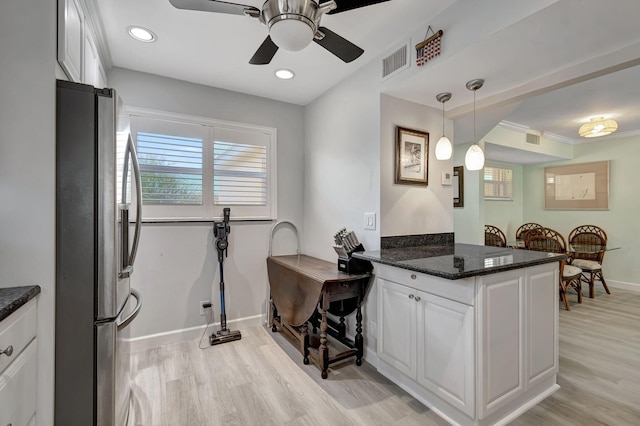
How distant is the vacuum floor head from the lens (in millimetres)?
2787

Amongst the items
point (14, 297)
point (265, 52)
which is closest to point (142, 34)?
point (265, 52)

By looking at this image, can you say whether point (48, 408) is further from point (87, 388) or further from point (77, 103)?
point (77, 103)

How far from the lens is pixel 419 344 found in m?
1.91

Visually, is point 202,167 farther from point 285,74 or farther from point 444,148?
point 444,148

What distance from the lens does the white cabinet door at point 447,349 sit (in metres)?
1.63

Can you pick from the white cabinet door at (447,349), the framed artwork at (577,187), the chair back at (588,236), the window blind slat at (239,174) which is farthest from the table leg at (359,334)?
the framed artwork at (577,187)

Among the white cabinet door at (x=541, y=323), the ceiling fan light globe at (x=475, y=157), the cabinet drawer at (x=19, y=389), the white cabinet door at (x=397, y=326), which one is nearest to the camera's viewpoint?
the cabinet drawer at (x=19, y=389)

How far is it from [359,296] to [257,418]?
112cm

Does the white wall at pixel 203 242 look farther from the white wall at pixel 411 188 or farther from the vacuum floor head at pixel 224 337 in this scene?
the white wall at pixel 411 188

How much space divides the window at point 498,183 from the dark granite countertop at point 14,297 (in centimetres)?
629

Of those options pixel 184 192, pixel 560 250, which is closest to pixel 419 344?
pixel 184 192

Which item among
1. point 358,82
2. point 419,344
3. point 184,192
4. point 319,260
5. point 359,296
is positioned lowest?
point 419,344

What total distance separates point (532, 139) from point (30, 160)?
231 inches

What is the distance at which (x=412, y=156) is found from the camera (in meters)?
2.61
